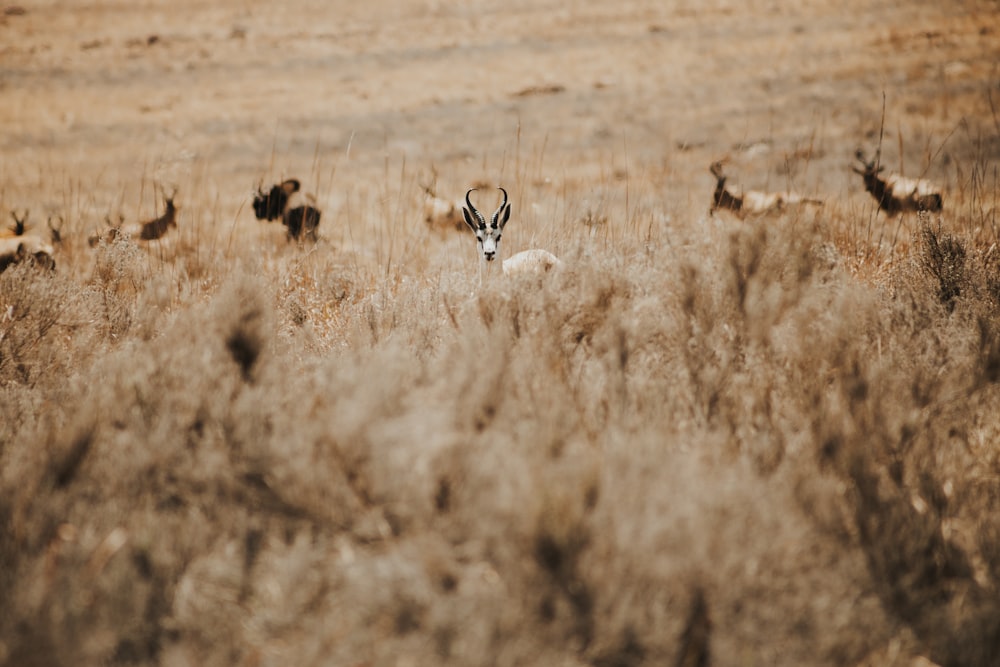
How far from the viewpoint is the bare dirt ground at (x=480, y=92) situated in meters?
11.7

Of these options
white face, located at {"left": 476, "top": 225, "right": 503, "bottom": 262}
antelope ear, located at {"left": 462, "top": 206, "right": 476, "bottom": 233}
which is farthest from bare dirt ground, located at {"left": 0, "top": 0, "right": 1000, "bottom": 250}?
white face, located at {"left": 476, "top": 225, "right": 503, "bottom": 262}

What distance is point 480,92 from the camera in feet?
66.6

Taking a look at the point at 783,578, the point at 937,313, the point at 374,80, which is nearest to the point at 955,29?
the point at 374,80

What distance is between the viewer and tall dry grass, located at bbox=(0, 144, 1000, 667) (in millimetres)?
1550

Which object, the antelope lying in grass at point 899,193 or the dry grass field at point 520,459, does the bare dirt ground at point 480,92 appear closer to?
the antelope lying in grass at point 899,193

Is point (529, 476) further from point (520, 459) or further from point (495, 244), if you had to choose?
point (495, 244)

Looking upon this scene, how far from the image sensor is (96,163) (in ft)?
47.2

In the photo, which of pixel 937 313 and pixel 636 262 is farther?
Result: pixel 636 262

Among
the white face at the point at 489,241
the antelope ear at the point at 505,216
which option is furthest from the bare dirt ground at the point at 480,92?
the white face at the point at 489,241

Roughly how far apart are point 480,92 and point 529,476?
20188 mm

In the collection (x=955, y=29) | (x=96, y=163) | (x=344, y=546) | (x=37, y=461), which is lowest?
(x=344, y=546)

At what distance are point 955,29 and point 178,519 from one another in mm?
26716

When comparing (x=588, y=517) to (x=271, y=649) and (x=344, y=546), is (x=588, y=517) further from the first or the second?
(x=271, y=649)

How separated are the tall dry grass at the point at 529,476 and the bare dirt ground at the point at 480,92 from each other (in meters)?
3.17
